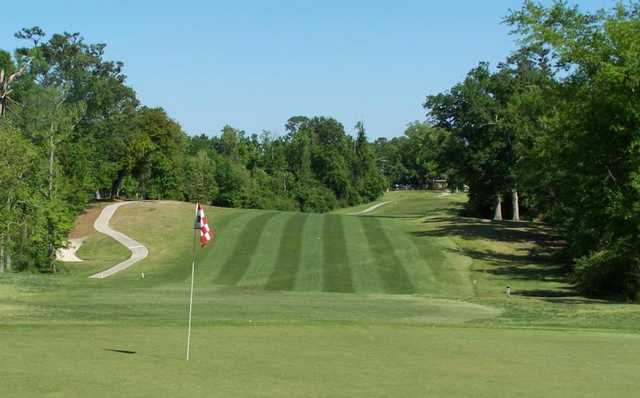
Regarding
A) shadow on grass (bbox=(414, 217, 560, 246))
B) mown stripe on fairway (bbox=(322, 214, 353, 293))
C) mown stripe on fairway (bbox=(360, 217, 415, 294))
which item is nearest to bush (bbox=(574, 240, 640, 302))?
mown stripe on fairway (bbox=(360, 217, 415, 294))

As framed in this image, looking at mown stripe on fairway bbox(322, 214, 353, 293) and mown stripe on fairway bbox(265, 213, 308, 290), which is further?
mown stripe on fairway bbox(265, 213, 308, 290)

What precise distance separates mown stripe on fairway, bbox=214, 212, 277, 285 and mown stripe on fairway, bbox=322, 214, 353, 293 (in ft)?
17.1

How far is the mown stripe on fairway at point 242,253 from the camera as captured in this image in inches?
1938

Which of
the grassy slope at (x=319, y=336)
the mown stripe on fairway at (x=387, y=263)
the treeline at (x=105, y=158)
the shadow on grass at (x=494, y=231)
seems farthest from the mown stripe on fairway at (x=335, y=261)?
the treeline at (x=105, y=158)

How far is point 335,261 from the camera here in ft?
176

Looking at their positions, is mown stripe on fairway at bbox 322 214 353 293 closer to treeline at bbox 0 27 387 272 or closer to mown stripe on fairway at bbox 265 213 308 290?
mown stripe on fairway at bbox 265 213 308 290

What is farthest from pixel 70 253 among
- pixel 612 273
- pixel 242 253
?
pixel 612 273

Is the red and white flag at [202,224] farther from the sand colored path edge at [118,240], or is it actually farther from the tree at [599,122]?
the sand colored path edge at [118,240]

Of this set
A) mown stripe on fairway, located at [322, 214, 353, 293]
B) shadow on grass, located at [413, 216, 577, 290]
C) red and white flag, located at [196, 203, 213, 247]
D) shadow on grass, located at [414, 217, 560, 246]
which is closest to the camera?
red and white flag, located at [196, 203, 213, 247]

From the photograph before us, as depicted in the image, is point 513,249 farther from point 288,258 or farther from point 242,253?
point 242,253

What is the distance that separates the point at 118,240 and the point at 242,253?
12553 millimetres

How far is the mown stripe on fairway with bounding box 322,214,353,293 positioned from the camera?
46.8 meters

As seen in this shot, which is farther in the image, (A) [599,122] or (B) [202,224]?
(A) [599,122]

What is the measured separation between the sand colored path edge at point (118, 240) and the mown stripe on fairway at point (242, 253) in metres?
6.88
